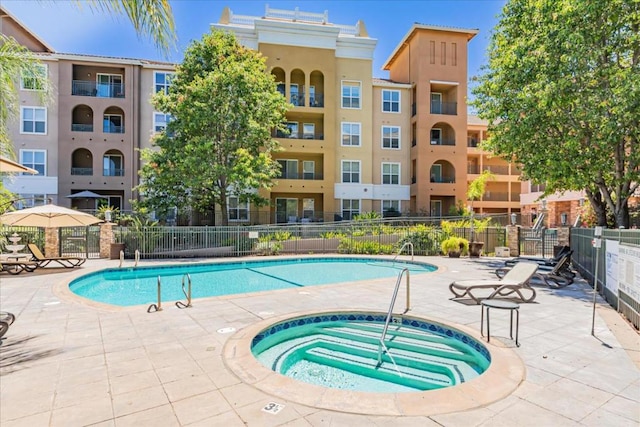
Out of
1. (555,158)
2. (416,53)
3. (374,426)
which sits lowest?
(374,426)

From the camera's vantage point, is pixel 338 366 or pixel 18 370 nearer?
pixel 18 370

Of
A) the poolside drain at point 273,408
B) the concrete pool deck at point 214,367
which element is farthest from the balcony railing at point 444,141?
the poolside drain at point 273,408

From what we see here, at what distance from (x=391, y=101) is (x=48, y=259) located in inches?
970

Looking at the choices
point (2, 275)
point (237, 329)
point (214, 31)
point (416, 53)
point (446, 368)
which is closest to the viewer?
point (446, 368)

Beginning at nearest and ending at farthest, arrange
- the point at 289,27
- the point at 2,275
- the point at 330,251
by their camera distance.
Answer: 1. the point at 2,275
2. the point at 330,251
3. the point at 289,27

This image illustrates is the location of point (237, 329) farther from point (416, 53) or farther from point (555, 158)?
point (416, 53)

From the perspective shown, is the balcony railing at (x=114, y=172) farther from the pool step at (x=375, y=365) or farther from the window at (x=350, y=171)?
the pool step at (x=375, y=365)

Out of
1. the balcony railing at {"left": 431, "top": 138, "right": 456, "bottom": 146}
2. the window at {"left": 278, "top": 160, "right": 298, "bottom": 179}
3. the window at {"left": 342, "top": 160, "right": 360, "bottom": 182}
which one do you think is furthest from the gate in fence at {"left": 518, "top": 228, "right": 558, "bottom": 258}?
the window at {"left": 278, "top": 160, "right": 298, "bottom": 179}

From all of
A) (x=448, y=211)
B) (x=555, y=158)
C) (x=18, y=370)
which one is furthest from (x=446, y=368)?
(x=448, y=211)

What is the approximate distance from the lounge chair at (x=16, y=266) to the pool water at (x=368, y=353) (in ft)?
38.2

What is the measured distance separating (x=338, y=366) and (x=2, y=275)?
13013mm

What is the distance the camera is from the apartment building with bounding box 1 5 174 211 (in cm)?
2478

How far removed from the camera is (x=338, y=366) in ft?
17.6

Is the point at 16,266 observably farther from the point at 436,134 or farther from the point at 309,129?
the point at 436,134
